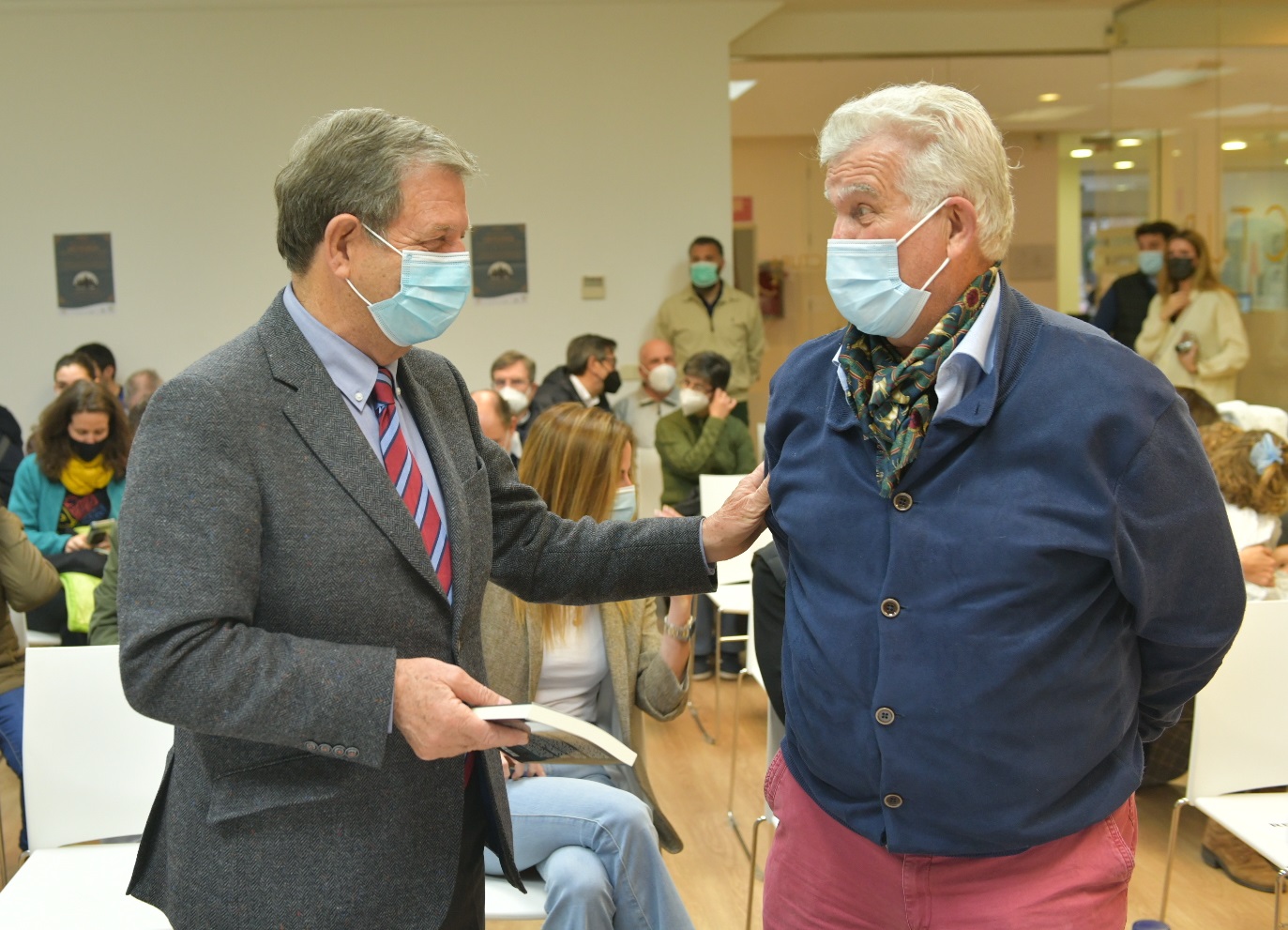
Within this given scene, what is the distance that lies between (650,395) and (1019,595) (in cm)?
614

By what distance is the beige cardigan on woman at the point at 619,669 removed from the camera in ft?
8.86

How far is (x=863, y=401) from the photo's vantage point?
1429mm

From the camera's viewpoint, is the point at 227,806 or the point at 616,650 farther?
the point at 616,650

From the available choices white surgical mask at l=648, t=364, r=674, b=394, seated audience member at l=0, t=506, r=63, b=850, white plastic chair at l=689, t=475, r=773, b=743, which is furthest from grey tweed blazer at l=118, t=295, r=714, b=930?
white surgical mask at l=648, t=364, r=674, b=394

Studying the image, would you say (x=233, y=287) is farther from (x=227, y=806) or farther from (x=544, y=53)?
(x=227, y=806)

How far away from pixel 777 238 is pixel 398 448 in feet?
33.0

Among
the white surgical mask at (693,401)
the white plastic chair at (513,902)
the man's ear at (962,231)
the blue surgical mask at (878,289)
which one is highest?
the man's ear at (962,231)

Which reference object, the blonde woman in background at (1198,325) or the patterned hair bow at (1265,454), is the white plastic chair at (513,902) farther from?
the blonde woman in background at (1198,325)

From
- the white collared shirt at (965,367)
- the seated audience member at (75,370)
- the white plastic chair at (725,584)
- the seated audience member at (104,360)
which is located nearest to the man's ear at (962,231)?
the white collared shirt at (965,367)

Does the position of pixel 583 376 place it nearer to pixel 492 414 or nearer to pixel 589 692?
pixel 492 414

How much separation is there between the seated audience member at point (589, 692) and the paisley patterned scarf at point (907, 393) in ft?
4.03

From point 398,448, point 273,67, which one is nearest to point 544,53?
point 273,67

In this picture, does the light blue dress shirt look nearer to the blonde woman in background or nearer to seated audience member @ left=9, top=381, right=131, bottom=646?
seated audience member @ left=9, top=381, right=131, bottom=646

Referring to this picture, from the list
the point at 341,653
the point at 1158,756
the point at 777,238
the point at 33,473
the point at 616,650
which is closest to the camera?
the point at 341,653
